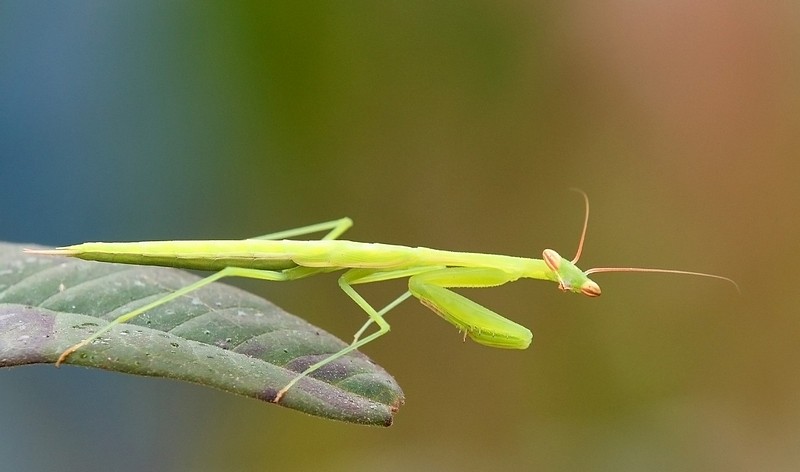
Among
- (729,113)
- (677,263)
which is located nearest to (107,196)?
(677,263)

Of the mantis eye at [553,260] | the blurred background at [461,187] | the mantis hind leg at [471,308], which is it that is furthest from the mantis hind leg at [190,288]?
the blurred background at [461,187]

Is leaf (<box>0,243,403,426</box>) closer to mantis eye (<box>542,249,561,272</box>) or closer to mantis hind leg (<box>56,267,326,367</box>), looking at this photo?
mantis hind leg (<box>56,267,326,367</box>)

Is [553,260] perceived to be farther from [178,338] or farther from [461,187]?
[461,187]

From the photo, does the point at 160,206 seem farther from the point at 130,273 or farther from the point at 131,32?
the point at 130,273

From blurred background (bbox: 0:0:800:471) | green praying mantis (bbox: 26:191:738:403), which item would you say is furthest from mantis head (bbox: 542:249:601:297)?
blurred background (bbox: 0:0:800:471)

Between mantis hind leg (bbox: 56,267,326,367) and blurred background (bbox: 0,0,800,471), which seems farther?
blurred background (bbox: 0,0,800,471)

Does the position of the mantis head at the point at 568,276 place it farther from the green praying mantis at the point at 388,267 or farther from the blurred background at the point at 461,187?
the blurred background at the point at 461,187
